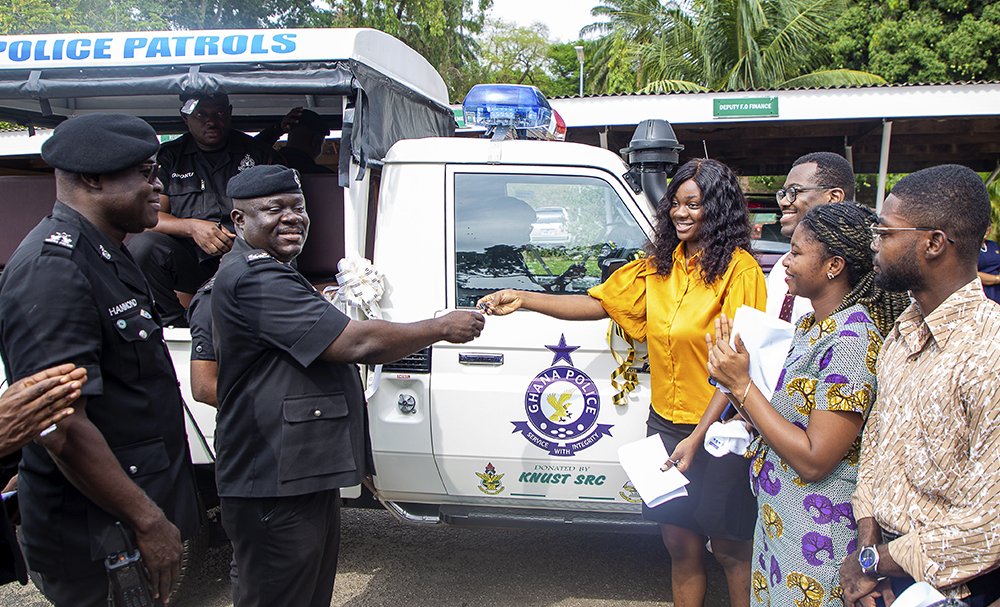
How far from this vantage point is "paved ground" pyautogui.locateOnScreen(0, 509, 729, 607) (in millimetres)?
3123

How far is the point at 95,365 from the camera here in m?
1.61

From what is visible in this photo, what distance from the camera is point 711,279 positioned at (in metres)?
2.28

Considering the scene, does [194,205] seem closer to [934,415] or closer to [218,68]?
[218,68]

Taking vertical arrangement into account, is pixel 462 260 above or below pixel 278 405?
above

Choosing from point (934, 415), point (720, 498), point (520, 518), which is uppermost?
point (934, 415)

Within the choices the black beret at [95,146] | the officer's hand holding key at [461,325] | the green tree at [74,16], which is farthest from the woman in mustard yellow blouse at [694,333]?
the green tree at [74,16]

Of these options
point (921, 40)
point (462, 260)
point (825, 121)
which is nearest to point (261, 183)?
point (462, 260)

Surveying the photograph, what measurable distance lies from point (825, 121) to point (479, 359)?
289 inches

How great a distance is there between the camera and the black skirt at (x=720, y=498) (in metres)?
2.25

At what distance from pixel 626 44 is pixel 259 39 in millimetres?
20625

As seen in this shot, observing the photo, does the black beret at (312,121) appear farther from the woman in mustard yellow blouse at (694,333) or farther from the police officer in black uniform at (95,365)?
the woman in mustard yellow blouse at (694,333)

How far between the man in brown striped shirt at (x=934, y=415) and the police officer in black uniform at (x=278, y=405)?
4.43ft

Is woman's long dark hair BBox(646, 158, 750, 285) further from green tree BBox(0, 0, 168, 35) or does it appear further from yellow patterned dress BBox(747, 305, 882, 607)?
green tree BBox(0, 0, 168, 35)

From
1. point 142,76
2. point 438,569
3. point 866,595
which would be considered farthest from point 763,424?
point 142,76
